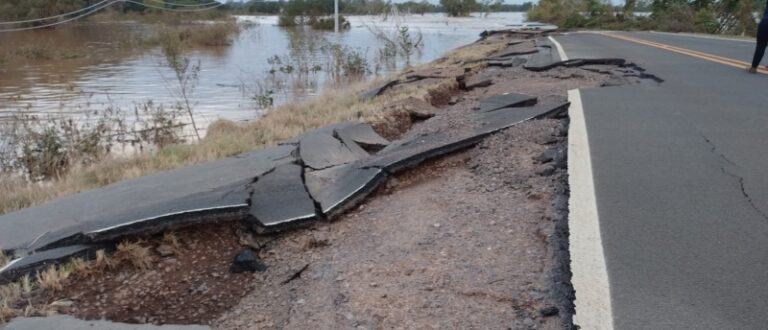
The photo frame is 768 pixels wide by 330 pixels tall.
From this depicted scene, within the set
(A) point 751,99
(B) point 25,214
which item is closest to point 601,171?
(A) point 751,99

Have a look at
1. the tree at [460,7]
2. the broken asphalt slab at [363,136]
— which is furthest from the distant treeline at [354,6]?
the broken asphalt slab at [363,136]

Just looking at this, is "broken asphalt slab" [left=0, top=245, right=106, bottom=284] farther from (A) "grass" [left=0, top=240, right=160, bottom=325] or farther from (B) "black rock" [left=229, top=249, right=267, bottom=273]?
(B) "black rock" [left=229, top=249, right=267, bottom=273]

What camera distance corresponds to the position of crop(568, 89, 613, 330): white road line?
2.58 meters

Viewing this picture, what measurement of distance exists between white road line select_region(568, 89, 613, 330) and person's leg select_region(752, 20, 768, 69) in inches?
255

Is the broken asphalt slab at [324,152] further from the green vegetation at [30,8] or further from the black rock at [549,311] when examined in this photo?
the green vegetation at [30,8]

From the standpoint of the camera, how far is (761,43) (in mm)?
9852

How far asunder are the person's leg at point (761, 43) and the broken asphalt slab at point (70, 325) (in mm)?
10179

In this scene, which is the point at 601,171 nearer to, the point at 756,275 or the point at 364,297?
the point at 756,275

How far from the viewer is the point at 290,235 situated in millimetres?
4191

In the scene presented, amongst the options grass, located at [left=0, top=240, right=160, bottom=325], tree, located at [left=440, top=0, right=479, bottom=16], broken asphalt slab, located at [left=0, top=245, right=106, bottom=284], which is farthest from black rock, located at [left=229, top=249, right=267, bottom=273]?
tree, located at [left=440, top=0, right=479, bottom=16]

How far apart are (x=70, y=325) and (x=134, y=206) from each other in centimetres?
164

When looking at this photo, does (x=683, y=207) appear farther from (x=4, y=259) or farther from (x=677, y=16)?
(x=677, y=16)

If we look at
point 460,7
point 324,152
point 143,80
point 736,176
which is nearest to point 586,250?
point 736,176

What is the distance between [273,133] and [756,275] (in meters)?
6.82
